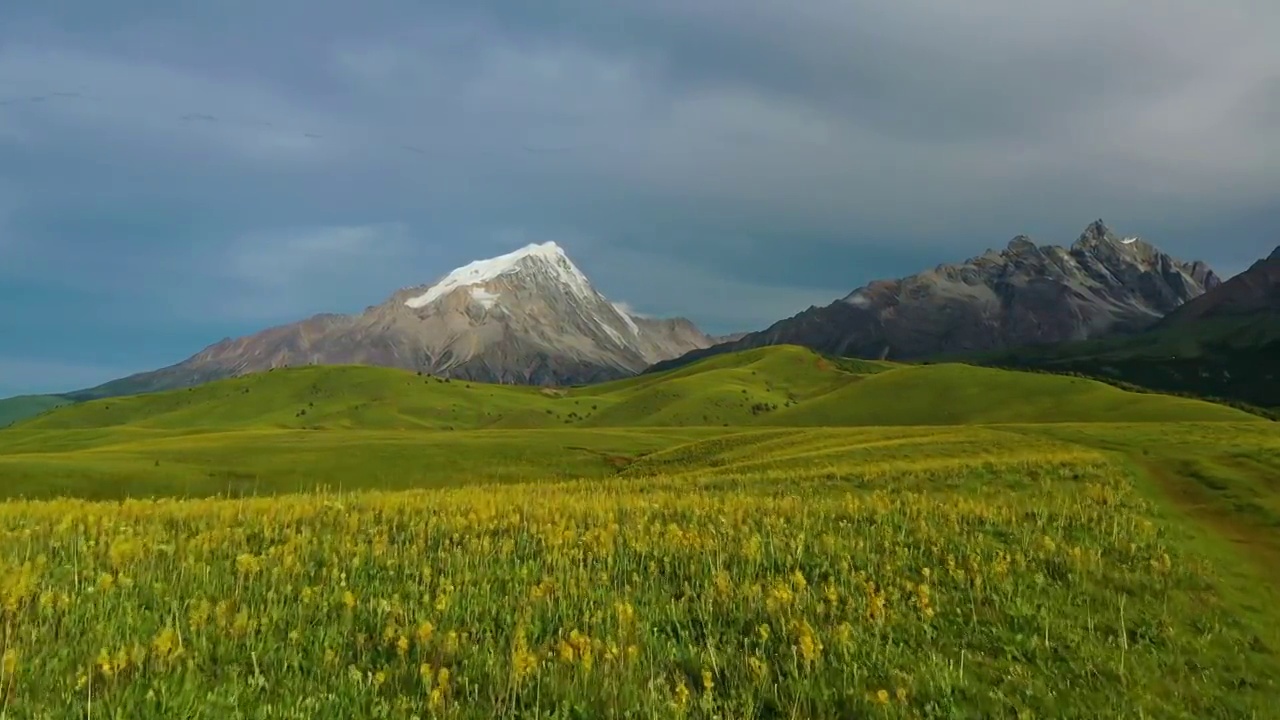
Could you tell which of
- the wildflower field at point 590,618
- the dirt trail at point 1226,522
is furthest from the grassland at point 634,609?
the dirt trail at point 1226,522

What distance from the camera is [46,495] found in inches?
2264

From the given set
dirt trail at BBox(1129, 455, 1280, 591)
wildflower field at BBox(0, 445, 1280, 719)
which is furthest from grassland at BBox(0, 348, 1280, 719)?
dirt trail at BBox(1129, 455, 1280, 591)

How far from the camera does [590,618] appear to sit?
458 inches

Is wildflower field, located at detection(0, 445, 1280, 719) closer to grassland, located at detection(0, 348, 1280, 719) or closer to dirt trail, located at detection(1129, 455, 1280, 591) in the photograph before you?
grassland, located at detection(0, 348, 1280, 719)

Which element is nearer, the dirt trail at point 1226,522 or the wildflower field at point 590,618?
the wildflower field at point 590,618

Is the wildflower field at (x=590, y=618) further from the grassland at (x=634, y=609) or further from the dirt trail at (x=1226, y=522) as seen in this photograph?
the dirt trail at (x=1226, y=522)

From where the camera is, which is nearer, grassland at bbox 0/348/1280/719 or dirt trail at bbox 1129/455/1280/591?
grassland at bbox 0/348/1280/719

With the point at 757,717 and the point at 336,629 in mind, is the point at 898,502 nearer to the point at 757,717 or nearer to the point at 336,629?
the point at 757,717

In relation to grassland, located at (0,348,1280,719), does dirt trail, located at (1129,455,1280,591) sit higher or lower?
lower

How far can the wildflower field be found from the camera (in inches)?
357

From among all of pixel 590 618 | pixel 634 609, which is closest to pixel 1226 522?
pixel 634 609

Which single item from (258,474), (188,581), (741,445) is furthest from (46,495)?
(188,581)

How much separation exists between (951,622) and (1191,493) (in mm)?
28370

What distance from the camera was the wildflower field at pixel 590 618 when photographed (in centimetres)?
906
